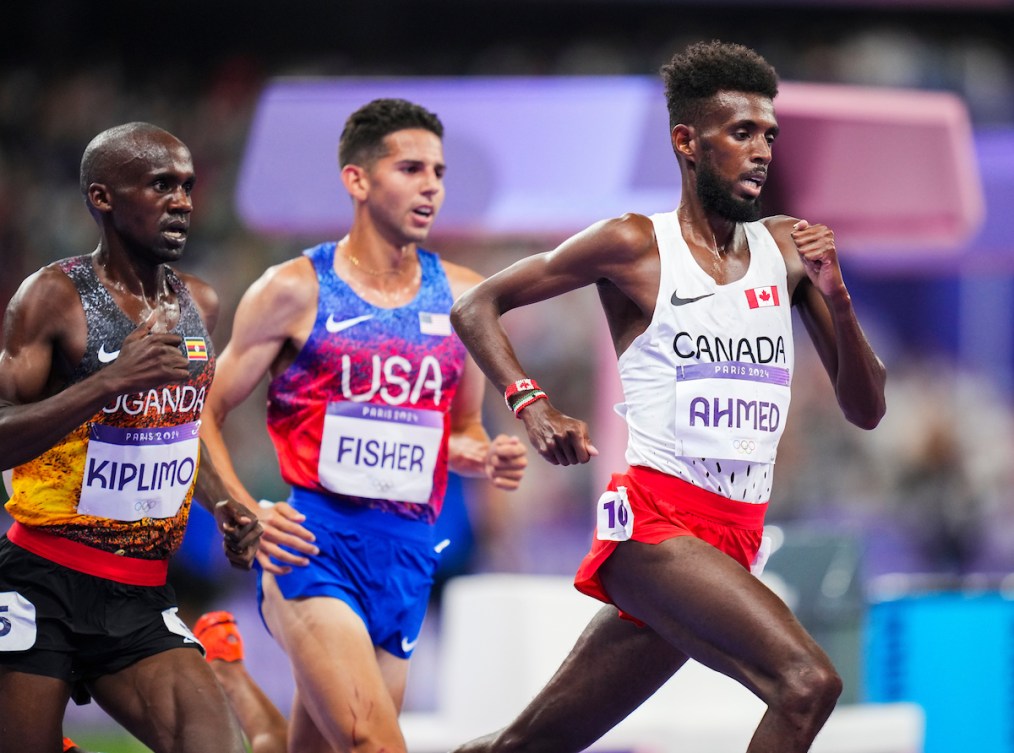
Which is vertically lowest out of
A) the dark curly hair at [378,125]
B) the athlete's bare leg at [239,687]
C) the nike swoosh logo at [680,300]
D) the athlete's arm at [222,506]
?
the athlete's bare leg at [239,687]

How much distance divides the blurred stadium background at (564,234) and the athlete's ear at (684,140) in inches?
132

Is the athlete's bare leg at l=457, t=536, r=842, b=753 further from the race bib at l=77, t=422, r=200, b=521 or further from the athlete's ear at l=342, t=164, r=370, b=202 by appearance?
the athlete's ear at l=342, t=164, r=370, b=202

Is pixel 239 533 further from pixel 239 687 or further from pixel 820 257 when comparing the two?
pixel 820 257

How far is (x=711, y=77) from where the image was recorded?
4.47 meters

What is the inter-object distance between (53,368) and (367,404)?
1.29 metres

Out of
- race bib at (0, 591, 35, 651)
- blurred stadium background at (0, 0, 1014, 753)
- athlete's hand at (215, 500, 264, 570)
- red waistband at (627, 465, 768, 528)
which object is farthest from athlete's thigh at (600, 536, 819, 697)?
blurred stadium background at (0, 0, 1014, 753)

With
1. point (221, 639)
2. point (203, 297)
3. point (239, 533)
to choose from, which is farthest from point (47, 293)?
point (221, 639)

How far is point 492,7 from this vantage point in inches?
662

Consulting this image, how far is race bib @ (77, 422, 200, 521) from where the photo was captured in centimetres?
428

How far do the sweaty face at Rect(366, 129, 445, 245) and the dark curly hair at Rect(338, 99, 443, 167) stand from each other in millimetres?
31

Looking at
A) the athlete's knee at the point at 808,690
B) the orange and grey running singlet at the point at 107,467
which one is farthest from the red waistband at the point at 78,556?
the athlete's knee at the point at 808,690

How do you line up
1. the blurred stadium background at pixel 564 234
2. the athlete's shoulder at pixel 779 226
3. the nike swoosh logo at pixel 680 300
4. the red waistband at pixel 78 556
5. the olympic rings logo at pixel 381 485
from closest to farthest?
the red waistband at pixel 78 556
the nike swoosh logo at pixel 680 300
the athlete's shoulder at pixel 779 226
the olympic rings logo at pixel 381 485
the blurred stadium background at pixel 564 234

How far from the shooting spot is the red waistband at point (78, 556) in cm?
426

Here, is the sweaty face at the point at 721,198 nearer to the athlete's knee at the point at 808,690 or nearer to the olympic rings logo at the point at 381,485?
the athlete's knee at the point at 808,690
